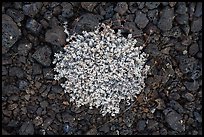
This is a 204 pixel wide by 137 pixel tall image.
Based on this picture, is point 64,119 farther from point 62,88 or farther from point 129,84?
point 129,84

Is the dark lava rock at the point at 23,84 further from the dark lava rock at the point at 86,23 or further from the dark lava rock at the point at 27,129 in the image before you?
the dark lava rock at the point at 86,23

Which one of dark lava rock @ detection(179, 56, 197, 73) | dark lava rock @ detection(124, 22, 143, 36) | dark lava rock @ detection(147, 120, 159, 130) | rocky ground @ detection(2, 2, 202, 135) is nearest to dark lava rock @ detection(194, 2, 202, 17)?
rocky ground @ detection(2, 2, 202, 135)

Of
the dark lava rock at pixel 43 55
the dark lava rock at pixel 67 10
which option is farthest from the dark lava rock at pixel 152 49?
the dark lava rock at pixel 43 55

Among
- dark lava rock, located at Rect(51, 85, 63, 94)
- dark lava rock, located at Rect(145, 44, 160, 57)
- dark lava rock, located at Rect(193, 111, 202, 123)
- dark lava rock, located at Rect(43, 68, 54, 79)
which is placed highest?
dark lava rock, located at Rect(145, 44, 160, 57)

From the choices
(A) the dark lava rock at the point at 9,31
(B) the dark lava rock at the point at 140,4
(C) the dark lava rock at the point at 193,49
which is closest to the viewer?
(A) the dark lava rock at the point at 9,31

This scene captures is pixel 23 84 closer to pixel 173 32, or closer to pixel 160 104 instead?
pixel 160 104

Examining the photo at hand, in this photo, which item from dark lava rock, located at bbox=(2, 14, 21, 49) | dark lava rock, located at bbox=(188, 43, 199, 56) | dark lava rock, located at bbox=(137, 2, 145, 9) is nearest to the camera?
dark lava rock, located at bbox=(2, 14, 21, 49)

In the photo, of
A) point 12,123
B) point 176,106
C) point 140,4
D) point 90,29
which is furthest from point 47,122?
point 140,4

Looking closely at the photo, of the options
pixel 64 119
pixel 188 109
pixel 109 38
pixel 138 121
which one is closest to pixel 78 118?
pixel 64 119

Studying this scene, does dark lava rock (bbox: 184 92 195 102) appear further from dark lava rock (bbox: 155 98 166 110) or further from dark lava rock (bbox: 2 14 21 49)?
dark lava rock (bbox: 2 14 21 49)
